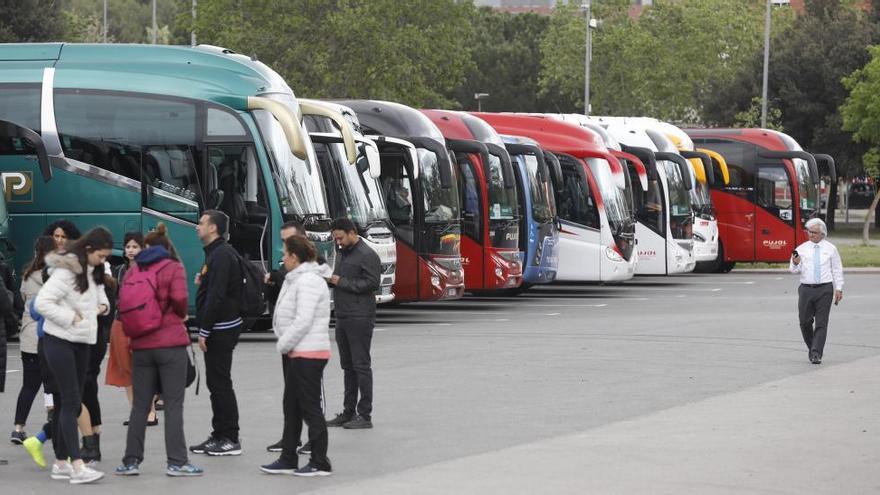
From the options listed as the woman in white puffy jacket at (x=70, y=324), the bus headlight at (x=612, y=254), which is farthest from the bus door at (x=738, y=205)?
the woman in white puffy jacket at (x=70, y=324)

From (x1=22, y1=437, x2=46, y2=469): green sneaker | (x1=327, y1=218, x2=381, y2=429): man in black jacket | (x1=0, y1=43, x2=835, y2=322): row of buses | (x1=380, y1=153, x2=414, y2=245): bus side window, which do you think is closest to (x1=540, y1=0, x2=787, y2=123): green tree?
(x1=0, y1=43, x2=835, y2=322): row of buses

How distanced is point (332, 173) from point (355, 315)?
30.8 ft

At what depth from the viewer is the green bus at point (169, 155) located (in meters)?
20.3

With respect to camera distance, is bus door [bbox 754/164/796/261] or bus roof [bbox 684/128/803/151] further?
bus roof [bbox 684/128/803/151]

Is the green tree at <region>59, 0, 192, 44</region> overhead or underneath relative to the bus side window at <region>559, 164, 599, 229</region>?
overhead

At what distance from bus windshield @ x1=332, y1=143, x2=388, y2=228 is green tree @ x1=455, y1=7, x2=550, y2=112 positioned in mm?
73348

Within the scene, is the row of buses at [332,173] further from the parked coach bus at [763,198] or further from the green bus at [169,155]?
the parked coach bus at [763,198]

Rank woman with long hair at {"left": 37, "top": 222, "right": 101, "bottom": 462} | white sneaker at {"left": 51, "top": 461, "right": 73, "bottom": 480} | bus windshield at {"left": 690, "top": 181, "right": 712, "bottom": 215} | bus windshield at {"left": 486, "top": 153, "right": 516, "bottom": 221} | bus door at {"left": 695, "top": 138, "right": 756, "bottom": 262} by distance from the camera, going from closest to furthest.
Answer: white sneaker at {"left": 51, "top": 461, "right": 73, "bottom": 480} < woman with long hair at {"left": 37, "top": 222, "right": 101, "bottom": 462} < bus windshield at {"left": 486, "top": 153, "right": 516, "bottom": 221} < bus windshield at {"left": 690, "top": 181, "right": 712, "bottom": 215} < bus door at {"left": 695, "top": 138, "right": 756, "bottom": 262}

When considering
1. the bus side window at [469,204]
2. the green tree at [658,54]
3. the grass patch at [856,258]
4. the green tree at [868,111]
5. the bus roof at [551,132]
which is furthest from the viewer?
the green tree at [658,54]

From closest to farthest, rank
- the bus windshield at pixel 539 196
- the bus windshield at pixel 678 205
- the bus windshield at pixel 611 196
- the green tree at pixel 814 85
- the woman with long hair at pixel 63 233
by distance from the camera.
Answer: the woman with long hair at pixel 63 233 → the bus windshield at pixel 539 196 → the bus windshield at pixel 611 196 → the bus windshield at pixel 678 205 → the green tree at pixel 814 85

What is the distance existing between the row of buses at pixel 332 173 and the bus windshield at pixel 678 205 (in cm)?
4

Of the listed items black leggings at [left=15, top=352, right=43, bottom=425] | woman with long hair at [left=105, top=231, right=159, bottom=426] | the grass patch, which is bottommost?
the grass patch

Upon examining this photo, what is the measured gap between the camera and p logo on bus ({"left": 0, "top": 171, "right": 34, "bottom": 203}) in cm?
2042

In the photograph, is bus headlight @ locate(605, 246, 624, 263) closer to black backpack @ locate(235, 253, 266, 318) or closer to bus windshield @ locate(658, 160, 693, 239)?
bus windshield @ locate(658, 160, 693, 239)
